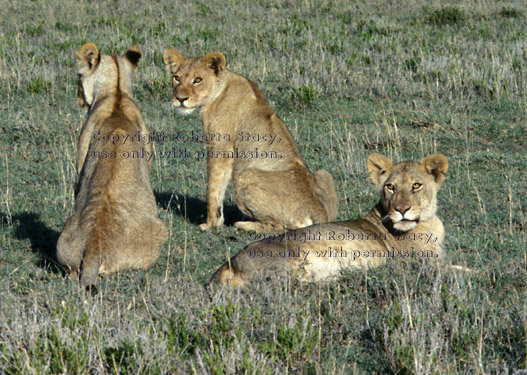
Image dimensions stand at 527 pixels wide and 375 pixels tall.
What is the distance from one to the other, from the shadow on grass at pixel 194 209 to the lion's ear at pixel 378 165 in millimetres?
2206

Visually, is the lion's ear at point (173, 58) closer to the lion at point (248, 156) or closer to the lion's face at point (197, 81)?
the lion at point (248, 156)

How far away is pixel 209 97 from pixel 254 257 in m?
3.26

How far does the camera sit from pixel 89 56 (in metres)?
7.35

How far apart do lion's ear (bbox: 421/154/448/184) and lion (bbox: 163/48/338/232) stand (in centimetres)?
127

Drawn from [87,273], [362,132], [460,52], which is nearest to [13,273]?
[87,273]

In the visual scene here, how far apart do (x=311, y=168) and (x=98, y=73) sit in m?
3.64

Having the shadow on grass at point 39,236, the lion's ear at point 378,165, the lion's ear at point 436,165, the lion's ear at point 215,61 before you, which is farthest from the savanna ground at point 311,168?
the lion's ear at point 215,61

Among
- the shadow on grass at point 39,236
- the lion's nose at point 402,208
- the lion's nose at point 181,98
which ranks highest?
the lion's nose at point 181,98

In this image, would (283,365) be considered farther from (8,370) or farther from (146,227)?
(146,227)

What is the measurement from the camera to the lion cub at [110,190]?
5.89m

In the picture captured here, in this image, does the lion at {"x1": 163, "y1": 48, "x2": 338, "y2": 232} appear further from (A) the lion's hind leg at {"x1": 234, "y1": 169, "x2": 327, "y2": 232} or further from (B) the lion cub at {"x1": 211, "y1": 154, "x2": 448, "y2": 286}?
(B) the lion cub at {"x1": 211, "y1": 154, "x2": 448, "y2": 286}

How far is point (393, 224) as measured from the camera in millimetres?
6520

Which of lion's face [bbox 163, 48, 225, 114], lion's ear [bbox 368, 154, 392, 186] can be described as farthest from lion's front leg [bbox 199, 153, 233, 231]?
lion's ear [bbox 368, 154, 392, 186]

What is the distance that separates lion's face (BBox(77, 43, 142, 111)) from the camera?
Answer: 7.32 metres
